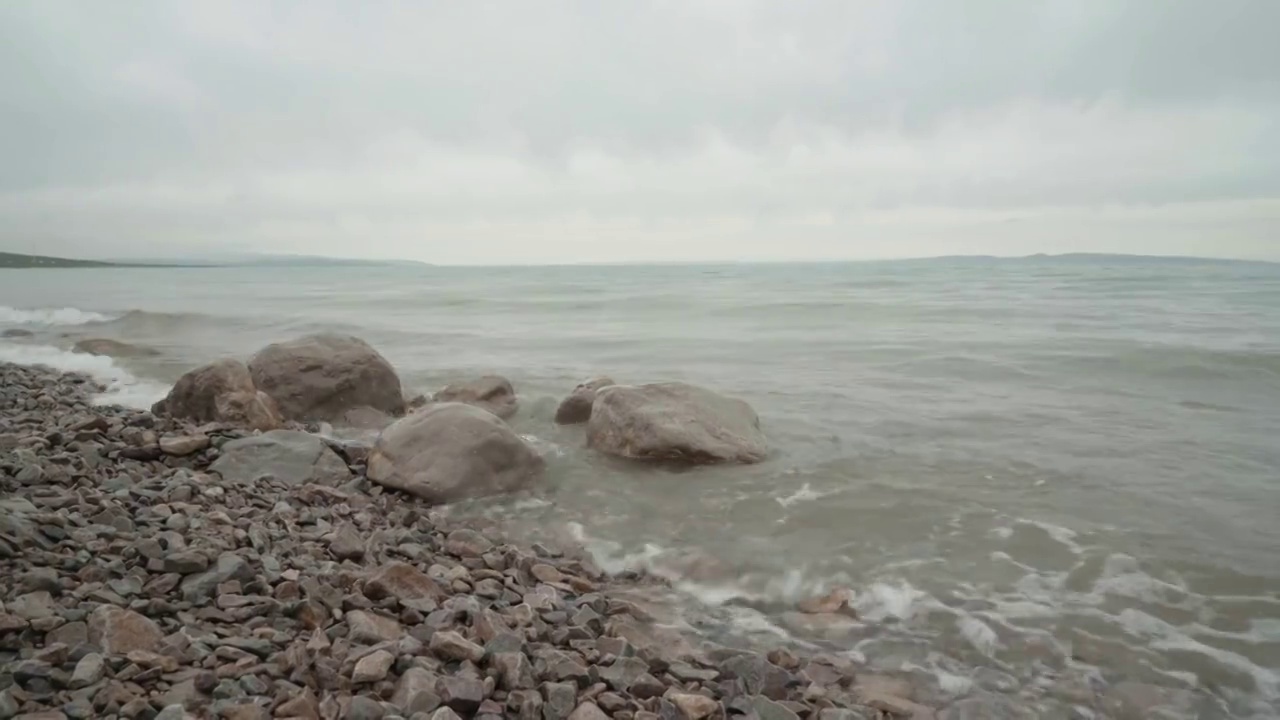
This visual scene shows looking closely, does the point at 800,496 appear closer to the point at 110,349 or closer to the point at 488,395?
the point at 488,395

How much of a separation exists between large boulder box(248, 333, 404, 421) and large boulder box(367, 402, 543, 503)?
292cm

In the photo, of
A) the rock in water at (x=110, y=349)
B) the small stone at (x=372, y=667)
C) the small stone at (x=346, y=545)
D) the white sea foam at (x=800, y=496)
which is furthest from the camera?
the rock in water at (x=110, y=349)

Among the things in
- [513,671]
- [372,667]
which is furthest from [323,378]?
[513,671]

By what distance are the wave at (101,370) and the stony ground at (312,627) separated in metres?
6.18

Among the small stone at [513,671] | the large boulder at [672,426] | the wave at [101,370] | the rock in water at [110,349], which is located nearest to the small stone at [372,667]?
the small stone at [513,671]

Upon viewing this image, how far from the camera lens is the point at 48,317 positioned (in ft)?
96.4

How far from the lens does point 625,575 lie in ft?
18.9

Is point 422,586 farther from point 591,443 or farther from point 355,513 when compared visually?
point 591,443

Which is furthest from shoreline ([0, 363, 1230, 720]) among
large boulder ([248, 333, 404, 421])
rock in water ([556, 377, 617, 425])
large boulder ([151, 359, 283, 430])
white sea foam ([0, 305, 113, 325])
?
white sea foam ([0, 305, 113, 325])

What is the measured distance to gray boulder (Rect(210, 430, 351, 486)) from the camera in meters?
6.89

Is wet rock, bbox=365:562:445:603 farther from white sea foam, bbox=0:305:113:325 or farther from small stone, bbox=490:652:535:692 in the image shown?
white sea foam, bbox=0:305:113:325

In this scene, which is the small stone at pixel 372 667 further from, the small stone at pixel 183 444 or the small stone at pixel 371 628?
the small stone at pixel 183 444

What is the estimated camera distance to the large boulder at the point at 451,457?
285 inches

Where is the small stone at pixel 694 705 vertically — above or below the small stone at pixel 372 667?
below
